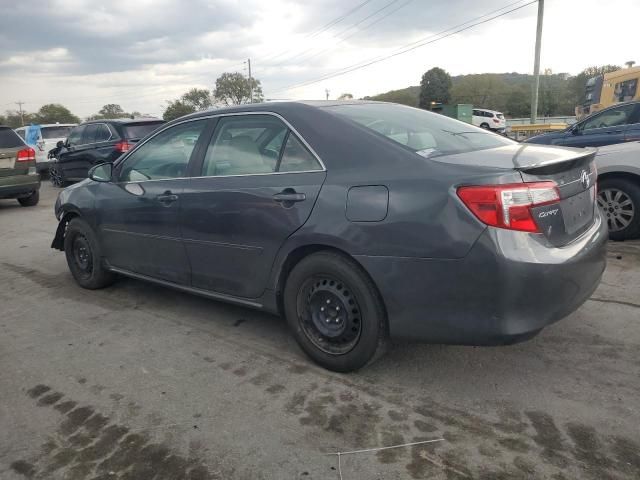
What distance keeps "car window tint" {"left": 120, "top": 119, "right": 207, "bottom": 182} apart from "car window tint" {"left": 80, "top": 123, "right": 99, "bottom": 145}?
8702 mm

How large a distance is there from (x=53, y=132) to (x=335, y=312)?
58.4ft

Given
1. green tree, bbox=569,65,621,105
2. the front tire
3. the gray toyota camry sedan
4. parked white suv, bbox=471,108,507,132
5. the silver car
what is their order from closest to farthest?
Answer: the gray toyota camry sedan, the front tire, the silver car, parked white suv, bbox=471,108,507,132, green tree, bbox=569,65,621,105

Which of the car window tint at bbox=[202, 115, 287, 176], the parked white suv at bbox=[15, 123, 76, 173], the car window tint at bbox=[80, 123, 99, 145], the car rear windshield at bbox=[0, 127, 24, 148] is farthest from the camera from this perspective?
the parked white suv at bbox=[15, 123, 76, 173]

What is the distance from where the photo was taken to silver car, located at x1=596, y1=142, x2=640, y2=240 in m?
5.41

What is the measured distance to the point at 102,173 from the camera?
178 inches

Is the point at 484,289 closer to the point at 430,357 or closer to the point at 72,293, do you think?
the point at 430,357

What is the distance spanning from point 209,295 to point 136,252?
0.93m

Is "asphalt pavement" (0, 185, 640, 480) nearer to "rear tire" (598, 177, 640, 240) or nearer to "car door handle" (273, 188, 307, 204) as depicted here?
"car door handle" (273, 188, 307, 204)

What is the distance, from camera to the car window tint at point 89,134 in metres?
12.1

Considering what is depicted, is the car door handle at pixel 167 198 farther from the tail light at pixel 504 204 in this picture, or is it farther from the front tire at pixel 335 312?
the tail light at pixel 504 204

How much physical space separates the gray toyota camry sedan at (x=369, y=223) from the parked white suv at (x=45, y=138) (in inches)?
589

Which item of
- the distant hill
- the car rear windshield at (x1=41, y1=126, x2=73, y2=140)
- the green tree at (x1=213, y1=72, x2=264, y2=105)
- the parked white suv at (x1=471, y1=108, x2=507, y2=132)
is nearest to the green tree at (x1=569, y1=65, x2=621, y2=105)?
the distant hill

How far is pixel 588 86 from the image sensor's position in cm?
1945

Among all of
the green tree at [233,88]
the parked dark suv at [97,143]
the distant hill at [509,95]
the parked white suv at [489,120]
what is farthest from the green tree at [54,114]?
the parked dark suv at [97,143]
